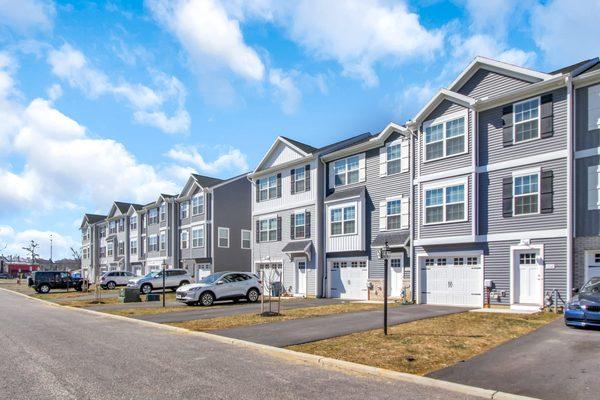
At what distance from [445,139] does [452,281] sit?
6196 millimetres

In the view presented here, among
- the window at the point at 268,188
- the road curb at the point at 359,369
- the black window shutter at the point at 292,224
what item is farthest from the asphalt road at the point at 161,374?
the window at the point at 268,188

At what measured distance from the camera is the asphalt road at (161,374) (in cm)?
727

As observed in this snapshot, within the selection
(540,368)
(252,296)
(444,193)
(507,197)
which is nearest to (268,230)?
(252,296)

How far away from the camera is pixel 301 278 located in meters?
28.6

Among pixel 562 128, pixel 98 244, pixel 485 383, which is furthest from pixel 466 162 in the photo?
pixel 98 244

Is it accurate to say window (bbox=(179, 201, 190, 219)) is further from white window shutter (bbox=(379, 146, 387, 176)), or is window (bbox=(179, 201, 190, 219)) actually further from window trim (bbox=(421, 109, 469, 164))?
window trim (bbox=(421, 109, 469, 164))

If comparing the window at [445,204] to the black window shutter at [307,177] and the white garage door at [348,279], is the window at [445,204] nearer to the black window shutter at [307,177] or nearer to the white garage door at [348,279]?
the white garage door at [348,279]

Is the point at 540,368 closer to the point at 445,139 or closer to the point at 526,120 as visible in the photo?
the point at 526,120

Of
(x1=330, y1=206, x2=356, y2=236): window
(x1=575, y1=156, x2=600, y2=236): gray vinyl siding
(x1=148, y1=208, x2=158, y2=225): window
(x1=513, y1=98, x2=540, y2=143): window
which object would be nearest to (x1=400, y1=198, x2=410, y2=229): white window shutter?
(x1=330, y1=206, x2=356, y2=236): window

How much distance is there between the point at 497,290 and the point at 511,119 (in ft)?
22.3

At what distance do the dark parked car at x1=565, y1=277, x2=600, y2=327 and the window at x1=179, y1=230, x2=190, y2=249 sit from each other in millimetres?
34549

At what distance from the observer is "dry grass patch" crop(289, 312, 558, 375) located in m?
9.62

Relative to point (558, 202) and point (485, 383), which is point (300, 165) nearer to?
point (558, 202)

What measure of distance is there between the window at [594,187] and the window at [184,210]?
110ft
